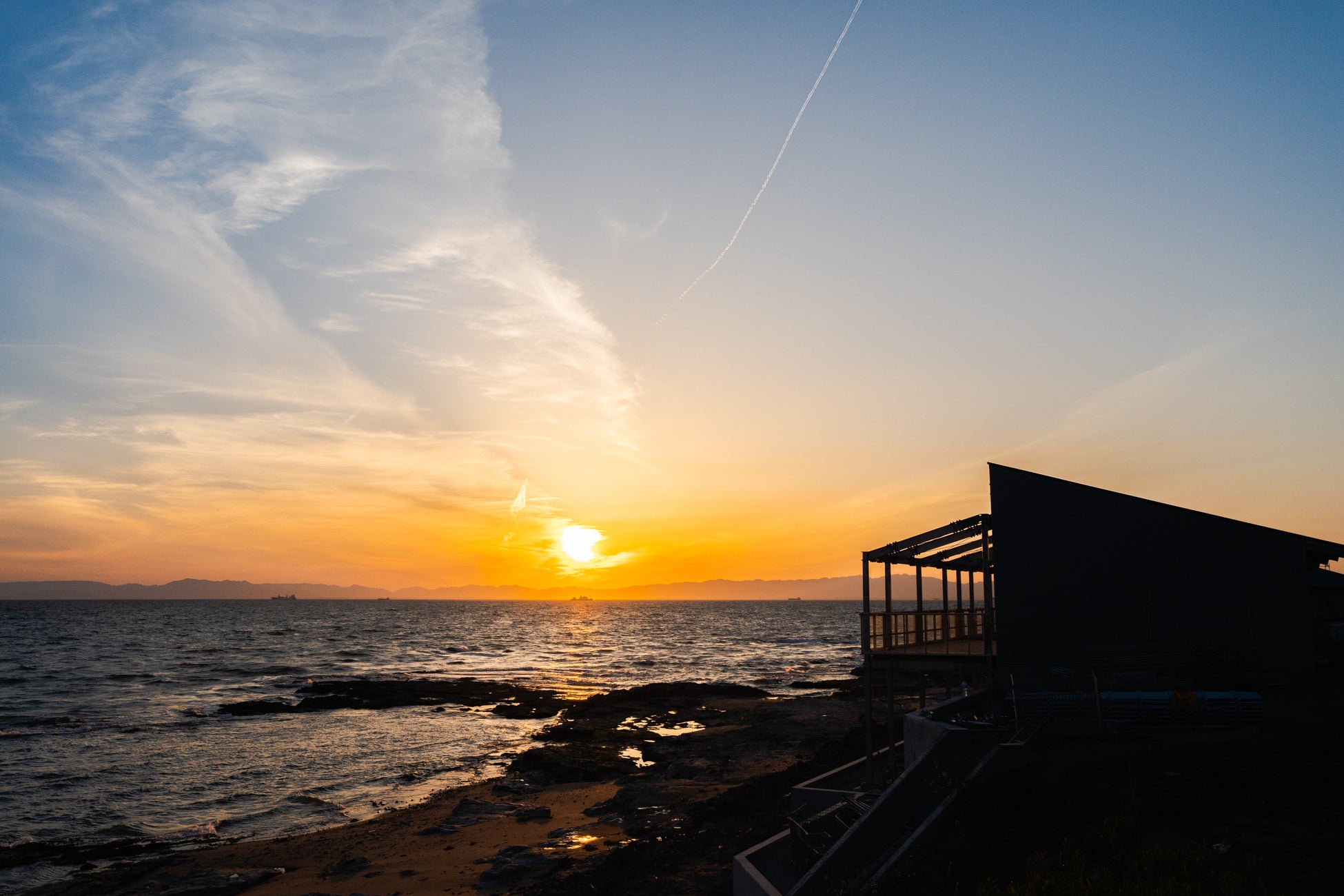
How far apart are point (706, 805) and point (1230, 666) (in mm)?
11965

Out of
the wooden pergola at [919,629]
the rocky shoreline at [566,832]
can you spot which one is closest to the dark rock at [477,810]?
the rocky shoreline at [566,832]

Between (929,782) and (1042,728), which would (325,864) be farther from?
(1042,728)

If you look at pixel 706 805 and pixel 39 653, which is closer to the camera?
pixel 706 805

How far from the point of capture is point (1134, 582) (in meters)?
16.4

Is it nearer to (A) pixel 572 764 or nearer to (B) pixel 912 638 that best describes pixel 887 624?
(B) pixel 912 638

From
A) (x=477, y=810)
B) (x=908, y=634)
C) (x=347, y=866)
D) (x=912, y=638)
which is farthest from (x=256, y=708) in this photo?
(x=908, y=634)

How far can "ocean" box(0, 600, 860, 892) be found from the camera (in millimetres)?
23375

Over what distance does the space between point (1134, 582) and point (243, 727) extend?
128 feet

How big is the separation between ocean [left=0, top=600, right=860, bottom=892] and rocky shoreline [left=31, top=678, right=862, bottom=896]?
2142 mm

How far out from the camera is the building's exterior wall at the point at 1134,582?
1533cm

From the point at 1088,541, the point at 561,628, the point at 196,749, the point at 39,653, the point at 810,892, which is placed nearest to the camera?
the point at 810,892

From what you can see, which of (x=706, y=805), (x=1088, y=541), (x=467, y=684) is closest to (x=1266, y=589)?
(x=1088, y=541)

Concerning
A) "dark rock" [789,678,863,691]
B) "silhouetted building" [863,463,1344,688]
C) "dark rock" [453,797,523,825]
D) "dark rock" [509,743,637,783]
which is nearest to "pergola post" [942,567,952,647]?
"silhouetted building" [863,463,1344,688]

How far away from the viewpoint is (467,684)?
173 feet
